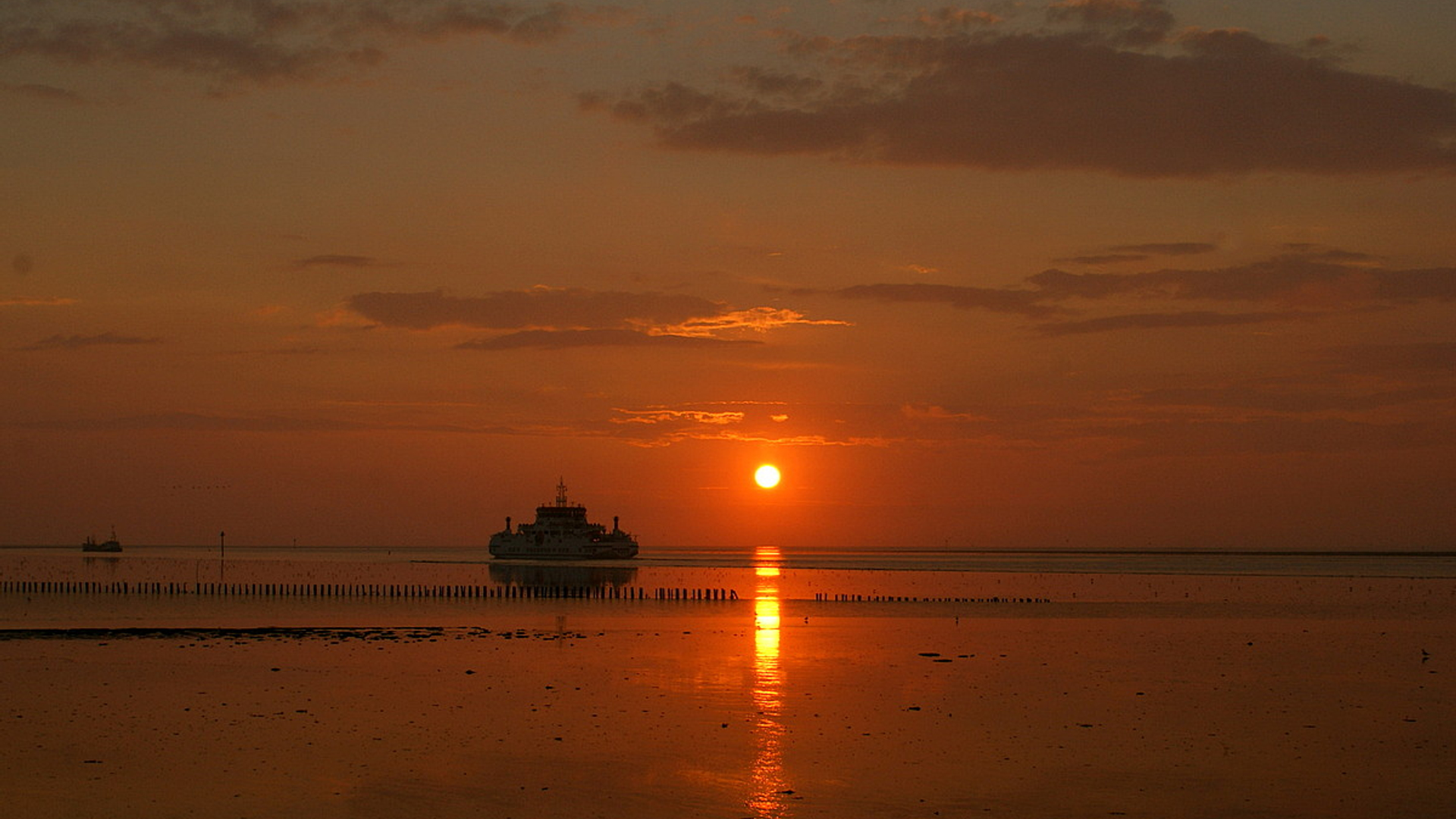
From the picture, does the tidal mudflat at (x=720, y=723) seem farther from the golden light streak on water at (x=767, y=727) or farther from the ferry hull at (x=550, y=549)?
the ferry hull at (x=550, y=549)

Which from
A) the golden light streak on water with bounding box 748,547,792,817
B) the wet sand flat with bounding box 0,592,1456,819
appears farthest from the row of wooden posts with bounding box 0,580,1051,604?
the wet sand flat with bounding box 0,592,1456,819

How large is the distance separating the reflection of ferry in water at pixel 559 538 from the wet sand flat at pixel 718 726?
127203 millimetres

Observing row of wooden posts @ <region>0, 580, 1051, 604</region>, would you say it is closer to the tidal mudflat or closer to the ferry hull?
the tidal mudflat

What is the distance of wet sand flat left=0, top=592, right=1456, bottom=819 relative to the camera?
26234mm

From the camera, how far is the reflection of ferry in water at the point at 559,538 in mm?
188625

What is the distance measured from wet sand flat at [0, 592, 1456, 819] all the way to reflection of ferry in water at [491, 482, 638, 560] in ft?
417

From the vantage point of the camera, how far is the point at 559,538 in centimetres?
18875

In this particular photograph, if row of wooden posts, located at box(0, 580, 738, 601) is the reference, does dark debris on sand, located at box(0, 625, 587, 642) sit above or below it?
above

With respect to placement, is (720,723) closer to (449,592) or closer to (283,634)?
(283,634)

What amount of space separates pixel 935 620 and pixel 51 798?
187ft

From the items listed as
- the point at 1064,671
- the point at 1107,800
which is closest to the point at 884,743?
the point at 1107,800

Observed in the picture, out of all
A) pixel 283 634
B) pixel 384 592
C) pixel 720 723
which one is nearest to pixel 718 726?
pixel 720 723

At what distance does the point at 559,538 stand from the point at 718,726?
156 m

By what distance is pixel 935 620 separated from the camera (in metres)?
76.2
